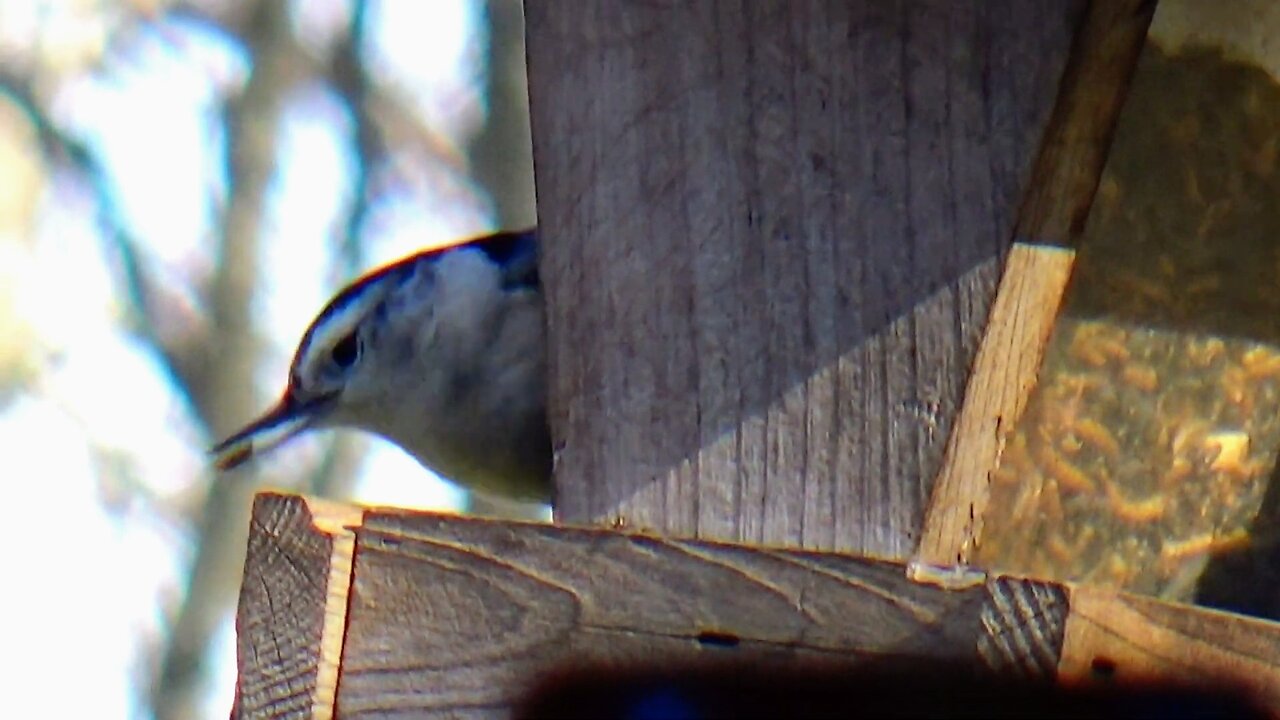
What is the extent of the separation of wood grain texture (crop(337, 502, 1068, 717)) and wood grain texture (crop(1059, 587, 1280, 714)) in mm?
98

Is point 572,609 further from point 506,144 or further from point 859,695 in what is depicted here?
point 506,144

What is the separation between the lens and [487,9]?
276 inches

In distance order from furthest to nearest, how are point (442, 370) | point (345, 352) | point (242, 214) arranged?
point (242, 214) < point (345, 352) < point (442, 370)

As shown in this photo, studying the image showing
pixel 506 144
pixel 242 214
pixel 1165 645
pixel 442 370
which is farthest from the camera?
pixel 506 144

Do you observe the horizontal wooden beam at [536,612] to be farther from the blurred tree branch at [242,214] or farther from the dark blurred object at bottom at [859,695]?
the blurred tree branch at [242,214]

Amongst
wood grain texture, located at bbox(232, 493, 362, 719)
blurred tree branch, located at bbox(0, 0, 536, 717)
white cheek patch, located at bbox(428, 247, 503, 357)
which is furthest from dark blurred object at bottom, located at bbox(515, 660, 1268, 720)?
blurred tree branch, located at bbox(0, 0, 536, 717)

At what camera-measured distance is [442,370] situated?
2.81 m

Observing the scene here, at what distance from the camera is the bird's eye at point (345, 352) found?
2.95 metres

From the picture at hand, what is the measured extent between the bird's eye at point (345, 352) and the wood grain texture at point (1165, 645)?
5.15ft

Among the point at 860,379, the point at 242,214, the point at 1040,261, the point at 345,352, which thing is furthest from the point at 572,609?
the point at 242,214

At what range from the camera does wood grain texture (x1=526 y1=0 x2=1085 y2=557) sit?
190cm

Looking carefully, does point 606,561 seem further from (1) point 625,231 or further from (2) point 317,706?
(1) point 625,231

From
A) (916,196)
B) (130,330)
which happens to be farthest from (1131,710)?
(130,330)

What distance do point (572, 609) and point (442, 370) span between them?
1196 mm
